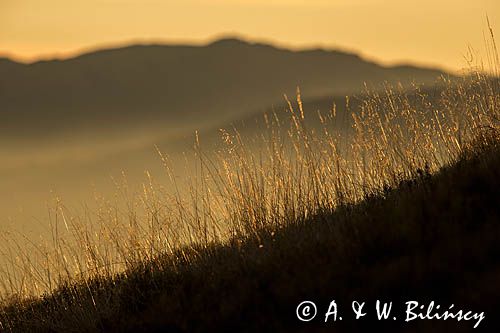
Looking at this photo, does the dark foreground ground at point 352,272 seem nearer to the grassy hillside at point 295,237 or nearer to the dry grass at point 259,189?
the grassy hillside at point 295,237

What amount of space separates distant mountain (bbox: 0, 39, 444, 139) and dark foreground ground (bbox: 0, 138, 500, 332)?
85.4 metres

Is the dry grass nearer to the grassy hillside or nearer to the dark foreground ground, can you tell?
the grassy hillside

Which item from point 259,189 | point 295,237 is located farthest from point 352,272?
point 259,189

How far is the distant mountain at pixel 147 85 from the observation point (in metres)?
96.7

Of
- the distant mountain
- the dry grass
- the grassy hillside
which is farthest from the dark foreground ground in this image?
the distant mountain

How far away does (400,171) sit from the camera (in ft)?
23.9

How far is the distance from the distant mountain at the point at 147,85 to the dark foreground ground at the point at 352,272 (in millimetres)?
85375

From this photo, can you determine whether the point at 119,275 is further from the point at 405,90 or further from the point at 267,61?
the point at 267,61

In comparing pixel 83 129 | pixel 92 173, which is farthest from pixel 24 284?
pixel 83 129

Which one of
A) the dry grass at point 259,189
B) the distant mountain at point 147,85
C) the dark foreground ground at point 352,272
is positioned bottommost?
the dark foreground ground at point 352,272

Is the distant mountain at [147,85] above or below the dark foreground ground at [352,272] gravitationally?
above

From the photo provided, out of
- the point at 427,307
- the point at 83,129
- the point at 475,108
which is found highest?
the point at 83,129

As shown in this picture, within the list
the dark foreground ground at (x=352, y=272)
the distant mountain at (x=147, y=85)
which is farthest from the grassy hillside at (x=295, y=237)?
the distant mountain at (x=147, y=85)

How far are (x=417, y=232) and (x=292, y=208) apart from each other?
1.74 metres
